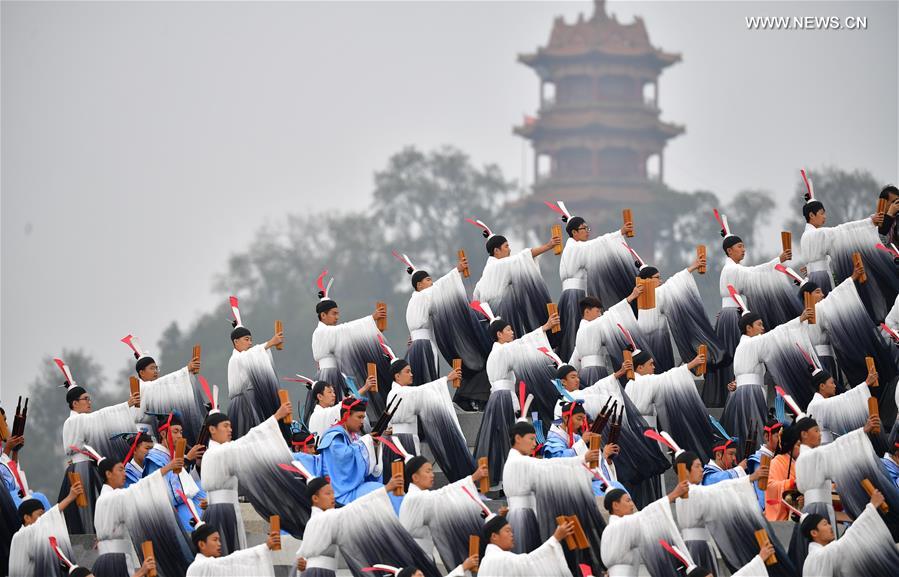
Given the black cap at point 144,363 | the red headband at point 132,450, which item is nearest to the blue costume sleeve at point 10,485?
the red headband at point 132,450

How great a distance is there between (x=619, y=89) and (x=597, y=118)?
2467 millimetres

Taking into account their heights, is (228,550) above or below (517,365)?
below

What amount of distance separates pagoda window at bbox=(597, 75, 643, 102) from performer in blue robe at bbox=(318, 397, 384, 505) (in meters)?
53.9

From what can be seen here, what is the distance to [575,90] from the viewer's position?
66312 mm

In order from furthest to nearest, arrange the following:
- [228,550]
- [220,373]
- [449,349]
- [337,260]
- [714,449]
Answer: [337,260] → [220,373] → [449,349] → [714,449] → [228,550]

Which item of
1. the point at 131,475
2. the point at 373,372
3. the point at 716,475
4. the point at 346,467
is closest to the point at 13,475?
the point at 131,475

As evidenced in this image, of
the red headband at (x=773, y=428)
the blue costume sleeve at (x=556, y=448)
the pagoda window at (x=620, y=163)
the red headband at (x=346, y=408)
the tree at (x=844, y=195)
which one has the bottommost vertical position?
the blue costume sleeve at (x=556, y=448)

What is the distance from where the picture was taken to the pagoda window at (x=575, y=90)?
66.2 metres

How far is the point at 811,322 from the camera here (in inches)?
571

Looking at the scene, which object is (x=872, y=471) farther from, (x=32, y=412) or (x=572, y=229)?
(x=32, y=412)

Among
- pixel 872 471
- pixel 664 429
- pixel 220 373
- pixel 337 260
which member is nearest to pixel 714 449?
pixel 664 429

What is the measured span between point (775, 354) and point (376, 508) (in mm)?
4370

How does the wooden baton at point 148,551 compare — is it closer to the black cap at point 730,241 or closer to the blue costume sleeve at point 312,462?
the blue costume sleeve at point 312,462

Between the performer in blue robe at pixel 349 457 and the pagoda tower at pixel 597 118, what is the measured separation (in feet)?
155
